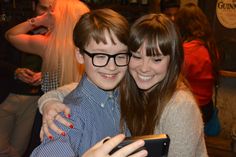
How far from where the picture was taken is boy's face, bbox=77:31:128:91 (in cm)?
113

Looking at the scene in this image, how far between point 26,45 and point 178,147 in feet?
4.48

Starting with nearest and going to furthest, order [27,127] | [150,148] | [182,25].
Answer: [150,148] → [27,127] → [182,25]

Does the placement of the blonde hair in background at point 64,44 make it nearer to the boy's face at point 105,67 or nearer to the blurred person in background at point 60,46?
the blurred person in background at point 60,46

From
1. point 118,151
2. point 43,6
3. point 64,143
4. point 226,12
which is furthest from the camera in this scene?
point 226,12

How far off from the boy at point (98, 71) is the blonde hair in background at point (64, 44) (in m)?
0.75

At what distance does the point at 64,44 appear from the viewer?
1977 mm

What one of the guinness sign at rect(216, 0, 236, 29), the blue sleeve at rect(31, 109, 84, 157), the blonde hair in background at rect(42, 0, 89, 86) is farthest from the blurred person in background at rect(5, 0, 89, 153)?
the guinness sign at rect(216, 0, 236, 29)

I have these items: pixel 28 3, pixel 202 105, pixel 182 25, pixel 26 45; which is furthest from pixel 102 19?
pixel 28 3

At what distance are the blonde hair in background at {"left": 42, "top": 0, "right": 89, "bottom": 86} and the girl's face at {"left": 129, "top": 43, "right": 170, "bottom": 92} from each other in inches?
25.3

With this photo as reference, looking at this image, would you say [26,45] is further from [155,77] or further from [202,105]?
[202,105]

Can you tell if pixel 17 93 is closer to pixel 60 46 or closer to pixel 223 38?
pixel 60 46

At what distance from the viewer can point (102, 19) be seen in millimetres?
1164

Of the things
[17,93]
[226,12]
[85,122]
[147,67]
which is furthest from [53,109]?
[226,12]

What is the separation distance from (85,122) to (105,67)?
8.2 inches
